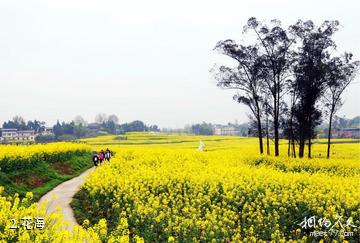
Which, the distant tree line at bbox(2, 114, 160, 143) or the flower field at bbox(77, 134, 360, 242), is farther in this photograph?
the distant tree line at bbox(2, 114, 160, 143)

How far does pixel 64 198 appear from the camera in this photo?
16.2 metres

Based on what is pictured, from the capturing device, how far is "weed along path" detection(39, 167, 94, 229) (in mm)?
13048

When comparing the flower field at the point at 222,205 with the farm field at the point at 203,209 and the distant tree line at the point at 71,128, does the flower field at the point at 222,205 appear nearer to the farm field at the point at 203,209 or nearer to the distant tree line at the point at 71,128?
the farm field at the point at 203,209

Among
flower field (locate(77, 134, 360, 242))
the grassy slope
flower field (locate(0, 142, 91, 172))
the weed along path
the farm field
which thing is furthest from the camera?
flower field (locate(0, 142, 91, 172))

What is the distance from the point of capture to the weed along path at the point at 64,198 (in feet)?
42.8

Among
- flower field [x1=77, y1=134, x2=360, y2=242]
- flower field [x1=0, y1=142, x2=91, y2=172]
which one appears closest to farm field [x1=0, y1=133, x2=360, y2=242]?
flower field [x1=77, y1=134, x2=360, y2=242]

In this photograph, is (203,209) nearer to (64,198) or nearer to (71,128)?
(64,198)

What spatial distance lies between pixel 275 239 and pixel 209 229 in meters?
1.81

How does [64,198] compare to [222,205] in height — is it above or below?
below

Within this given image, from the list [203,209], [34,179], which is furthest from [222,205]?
[34,179]

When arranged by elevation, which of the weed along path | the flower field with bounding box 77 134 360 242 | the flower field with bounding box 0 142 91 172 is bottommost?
the weed along path

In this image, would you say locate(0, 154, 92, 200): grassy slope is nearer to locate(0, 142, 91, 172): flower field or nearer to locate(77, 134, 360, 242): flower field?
locate(0, 142, 91, 172): flower field

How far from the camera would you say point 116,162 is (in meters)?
25.1

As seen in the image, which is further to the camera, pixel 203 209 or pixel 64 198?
pixel 64 198
